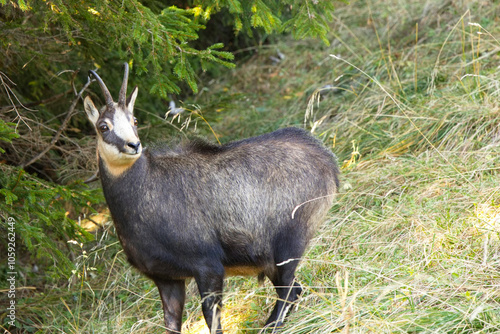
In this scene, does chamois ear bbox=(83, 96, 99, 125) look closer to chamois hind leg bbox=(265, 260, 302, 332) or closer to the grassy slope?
the grassy slope

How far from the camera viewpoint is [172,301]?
4.60m

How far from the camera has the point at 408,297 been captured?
369 cm

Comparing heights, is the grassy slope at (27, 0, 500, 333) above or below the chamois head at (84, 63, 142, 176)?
below

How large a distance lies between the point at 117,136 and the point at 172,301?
4.51ft

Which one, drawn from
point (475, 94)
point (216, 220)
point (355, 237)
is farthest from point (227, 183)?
point (475, 94)

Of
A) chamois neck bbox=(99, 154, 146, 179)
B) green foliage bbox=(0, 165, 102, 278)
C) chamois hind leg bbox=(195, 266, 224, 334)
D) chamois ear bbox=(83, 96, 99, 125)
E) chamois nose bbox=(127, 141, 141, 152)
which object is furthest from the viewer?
green foliage bbox=(0, 165, 102, 278)

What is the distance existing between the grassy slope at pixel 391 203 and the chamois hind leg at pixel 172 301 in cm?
16

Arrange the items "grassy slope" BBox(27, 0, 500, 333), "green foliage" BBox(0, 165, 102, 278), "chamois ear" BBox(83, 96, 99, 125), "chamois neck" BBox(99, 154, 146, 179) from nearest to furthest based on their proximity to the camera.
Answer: "grassy slope" BBox(27, 0, 500, 333) < "chamois neck" BBox(99, 154, 146, 179) < "chamois ear" BBox(83, 96, 99, 125) < "green foliage" BBox(0, 165, 102, 278)

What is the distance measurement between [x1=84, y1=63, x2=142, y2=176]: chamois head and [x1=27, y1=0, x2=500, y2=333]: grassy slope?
117 centimetres

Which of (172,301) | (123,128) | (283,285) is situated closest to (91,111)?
(123,128)

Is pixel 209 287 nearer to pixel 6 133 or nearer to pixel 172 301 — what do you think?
pixel 172 301

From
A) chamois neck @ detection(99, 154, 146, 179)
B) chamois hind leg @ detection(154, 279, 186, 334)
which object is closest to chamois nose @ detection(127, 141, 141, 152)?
chamois neck @ detection(99, 154, 146, 179)

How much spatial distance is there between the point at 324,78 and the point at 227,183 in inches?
195

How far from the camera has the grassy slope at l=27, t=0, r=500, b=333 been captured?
3691 millimetres
